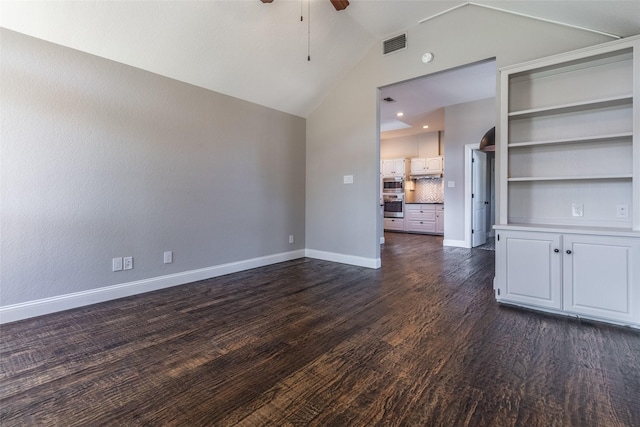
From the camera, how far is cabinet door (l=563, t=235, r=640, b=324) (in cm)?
235

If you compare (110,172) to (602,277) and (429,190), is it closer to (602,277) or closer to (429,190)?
(602,277)

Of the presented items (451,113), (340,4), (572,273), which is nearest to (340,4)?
(340,4)

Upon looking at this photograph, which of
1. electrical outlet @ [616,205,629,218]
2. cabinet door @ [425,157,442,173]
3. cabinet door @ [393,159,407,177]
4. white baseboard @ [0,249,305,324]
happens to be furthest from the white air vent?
cabinet door @ [393,159,407,177]

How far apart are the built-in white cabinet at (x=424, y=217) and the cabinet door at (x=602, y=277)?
567 cm

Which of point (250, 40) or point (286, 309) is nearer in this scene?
point (286, 309)

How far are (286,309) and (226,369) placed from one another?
102 cm

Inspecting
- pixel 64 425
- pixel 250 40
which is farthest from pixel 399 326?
pixel 250 40

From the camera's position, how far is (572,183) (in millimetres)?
2865

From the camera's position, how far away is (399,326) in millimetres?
2445

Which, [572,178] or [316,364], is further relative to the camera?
[572,178]

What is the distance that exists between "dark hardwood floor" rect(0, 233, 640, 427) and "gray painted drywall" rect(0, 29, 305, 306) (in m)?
0.55

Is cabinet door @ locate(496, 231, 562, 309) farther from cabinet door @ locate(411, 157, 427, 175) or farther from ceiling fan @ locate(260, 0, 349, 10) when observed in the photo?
cabinet door @ locate(411, 157, 427, 175)

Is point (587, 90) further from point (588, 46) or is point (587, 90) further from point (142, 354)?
point (142, 354)

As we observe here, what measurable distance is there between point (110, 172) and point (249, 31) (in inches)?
83.8
